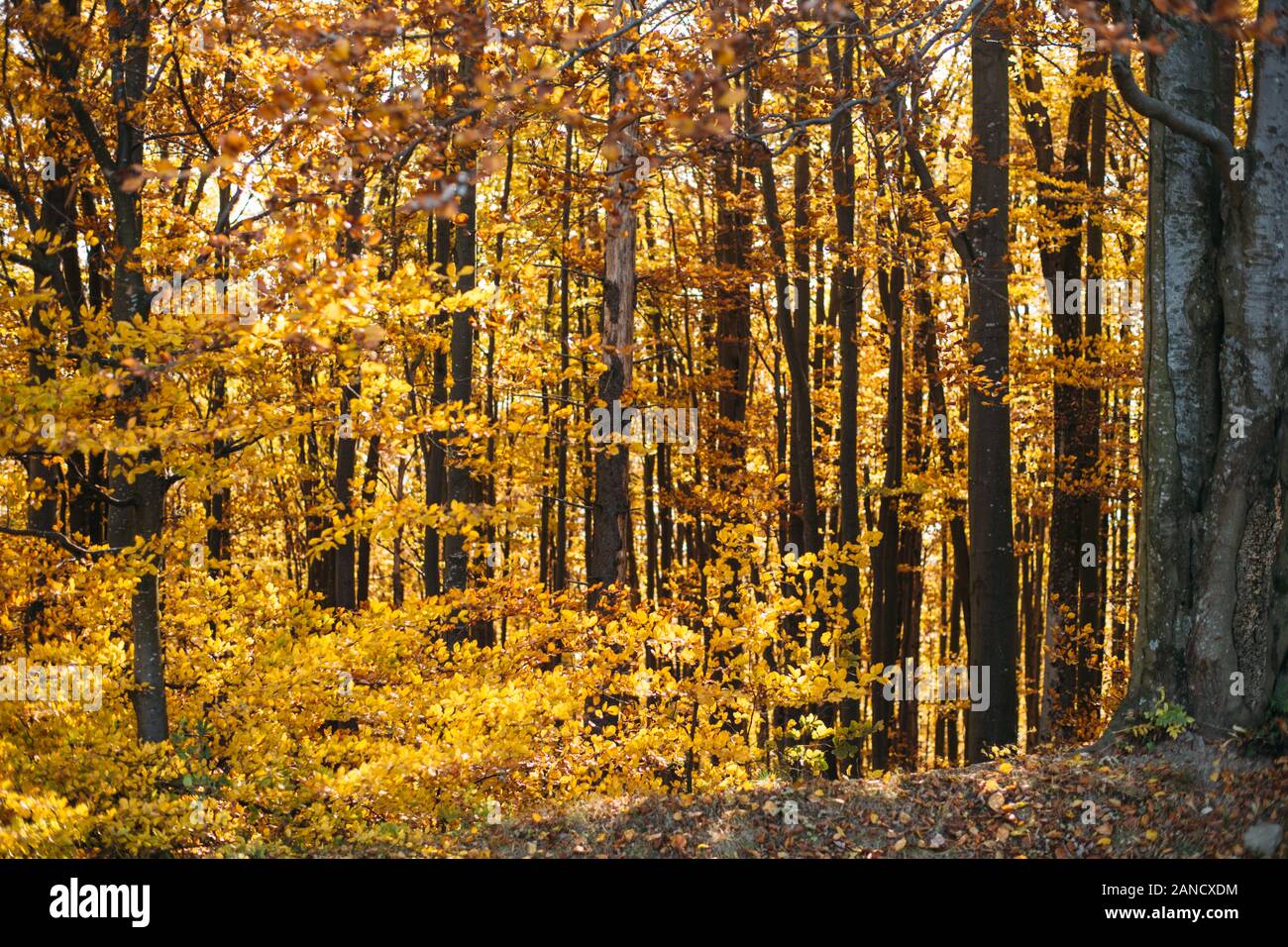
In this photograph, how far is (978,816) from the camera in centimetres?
580

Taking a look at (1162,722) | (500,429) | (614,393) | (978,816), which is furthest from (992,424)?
(500,429)

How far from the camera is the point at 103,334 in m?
6.68

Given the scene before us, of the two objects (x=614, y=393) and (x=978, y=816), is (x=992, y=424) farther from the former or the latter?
(x=978, y=816)

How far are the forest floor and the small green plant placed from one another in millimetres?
70

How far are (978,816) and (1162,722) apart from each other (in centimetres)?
119

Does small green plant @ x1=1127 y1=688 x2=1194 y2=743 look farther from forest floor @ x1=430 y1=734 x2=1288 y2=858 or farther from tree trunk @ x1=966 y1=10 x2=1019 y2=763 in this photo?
tree trunk @ x1=966 y1=10 x2=1019 y2=763

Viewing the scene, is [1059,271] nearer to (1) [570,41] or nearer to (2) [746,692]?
(2) [746,692]

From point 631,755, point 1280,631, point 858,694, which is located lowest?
point 631,755

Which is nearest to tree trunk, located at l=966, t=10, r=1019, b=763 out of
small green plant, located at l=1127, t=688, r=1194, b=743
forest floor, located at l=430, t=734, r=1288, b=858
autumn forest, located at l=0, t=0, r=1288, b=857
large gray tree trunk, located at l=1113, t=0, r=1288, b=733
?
autumn forest, located at l=0, t=0, r=1288, b=857

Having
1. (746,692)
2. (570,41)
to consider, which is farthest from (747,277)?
(570,41)

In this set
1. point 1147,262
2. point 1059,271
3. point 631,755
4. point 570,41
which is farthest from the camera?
point 1059,271

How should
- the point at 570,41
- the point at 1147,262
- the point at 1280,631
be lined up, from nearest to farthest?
the point at 570,41
the point at 1280,631
the point at 1147,262

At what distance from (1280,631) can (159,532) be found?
683 cm

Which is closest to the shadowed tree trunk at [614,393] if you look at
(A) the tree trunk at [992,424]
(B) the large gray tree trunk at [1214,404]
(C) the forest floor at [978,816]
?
(A) the tree trunk at [992,424]
